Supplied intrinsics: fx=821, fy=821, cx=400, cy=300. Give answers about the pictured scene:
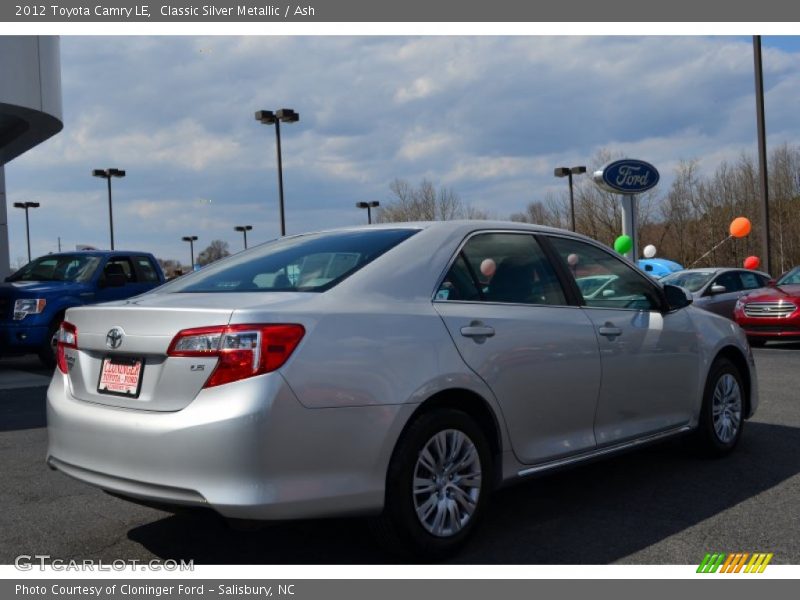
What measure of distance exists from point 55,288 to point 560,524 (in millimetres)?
10341

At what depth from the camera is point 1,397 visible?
986 centimetres

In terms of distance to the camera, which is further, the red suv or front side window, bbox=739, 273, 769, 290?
front side window, bbox=739, 273, 769, 290

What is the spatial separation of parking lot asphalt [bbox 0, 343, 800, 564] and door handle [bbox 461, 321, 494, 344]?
3.37 feet

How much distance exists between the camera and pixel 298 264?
4.20m

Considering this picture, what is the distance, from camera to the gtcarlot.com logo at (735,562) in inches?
146

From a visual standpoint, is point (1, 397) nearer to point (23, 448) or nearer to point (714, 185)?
point (23, 448)

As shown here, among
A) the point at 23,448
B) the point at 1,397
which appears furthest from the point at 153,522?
the point at 1,397

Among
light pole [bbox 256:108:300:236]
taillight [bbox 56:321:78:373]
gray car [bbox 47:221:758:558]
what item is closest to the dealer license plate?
gray car [bbox 47:221:758:558]

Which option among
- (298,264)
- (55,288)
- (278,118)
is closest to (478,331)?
(298,264)

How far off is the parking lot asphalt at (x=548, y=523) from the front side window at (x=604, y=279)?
115 centimetres

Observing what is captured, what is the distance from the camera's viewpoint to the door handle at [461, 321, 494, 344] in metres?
3.99

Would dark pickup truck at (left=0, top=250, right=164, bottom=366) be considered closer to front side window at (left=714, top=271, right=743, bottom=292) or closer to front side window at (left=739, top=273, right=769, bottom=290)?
front side window at (left=714, top=271, right=743, bottom=292)

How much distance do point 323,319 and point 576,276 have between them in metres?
2.02

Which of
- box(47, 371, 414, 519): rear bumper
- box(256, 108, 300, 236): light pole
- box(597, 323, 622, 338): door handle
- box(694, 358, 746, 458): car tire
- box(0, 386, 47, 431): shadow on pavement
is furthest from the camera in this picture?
box(256, 108, 300, 236): light pole
